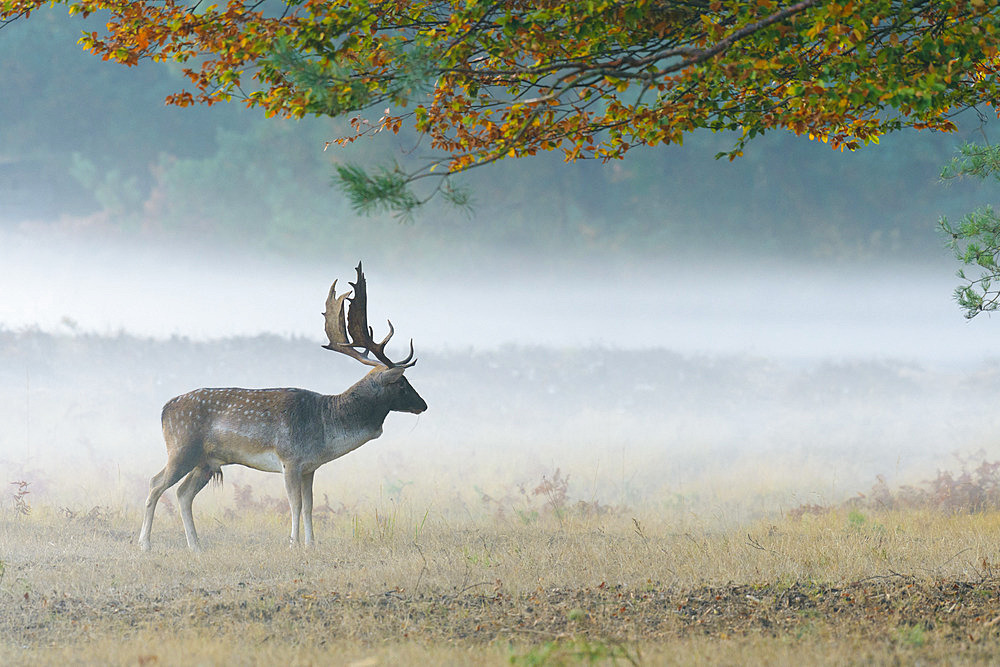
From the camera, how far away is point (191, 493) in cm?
1058

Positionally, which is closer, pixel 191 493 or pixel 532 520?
pixel 191 493

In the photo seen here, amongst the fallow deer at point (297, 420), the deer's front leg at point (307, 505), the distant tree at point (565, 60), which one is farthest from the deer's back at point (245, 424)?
the distant tree at point (565, 60)

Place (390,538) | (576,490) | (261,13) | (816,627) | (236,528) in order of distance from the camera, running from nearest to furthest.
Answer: (816,627), (261,13), (390,538), (236,528), (576,490)

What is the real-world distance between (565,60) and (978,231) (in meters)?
5.54

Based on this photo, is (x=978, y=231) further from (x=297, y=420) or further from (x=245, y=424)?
(x=245, y=424)

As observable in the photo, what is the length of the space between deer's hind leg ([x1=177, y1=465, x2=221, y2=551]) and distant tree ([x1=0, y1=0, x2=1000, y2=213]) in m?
4.14

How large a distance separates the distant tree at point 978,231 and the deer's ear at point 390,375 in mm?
5679

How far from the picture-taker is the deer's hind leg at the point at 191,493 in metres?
10.4

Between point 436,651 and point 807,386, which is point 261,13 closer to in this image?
point 436,651

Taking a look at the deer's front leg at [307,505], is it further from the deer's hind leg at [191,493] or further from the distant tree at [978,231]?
the distant tree at [978,231]

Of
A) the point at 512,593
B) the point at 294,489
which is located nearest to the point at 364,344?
the point at 294,489

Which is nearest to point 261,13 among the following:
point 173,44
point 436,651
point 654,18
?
point 173,44

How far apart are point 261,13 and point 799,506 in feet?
31.3

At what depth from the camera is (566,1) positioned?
6613 millimetres
